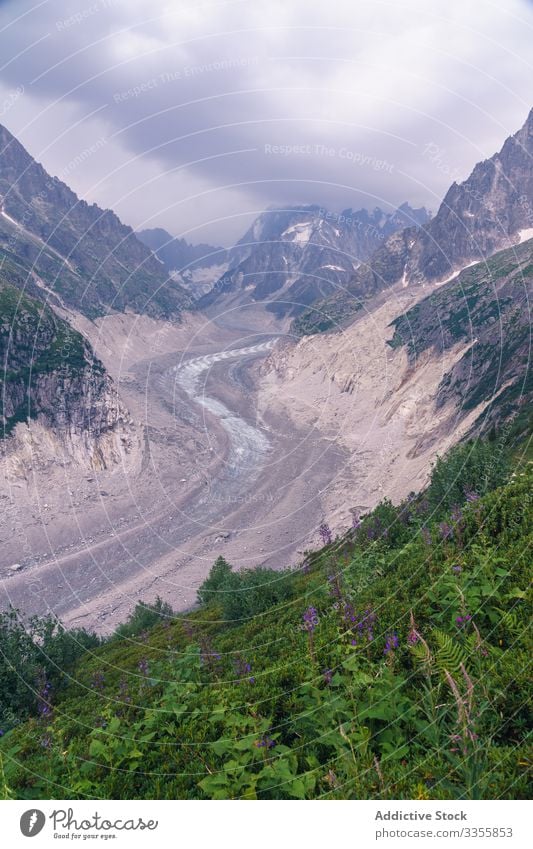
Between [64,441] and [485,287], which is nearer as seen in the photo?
[64,441]

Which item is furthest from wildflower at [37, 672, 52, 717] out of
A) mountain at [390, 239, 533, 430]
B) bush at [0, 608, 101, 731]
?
mountain at [390, 239, 533, 430]

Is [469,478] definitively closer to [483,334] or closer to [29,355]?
[483,334]

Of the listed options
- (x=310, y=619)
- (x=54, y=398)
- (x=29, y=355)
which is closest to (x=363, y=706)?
(x=310, y=619)

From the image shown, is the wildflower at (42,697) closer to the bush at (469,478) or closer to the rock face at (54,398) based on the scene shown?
the bush at (469,478)

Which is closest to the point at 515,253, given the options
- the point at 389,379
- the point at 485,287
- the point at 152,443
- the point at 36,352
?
the point at 485,287
